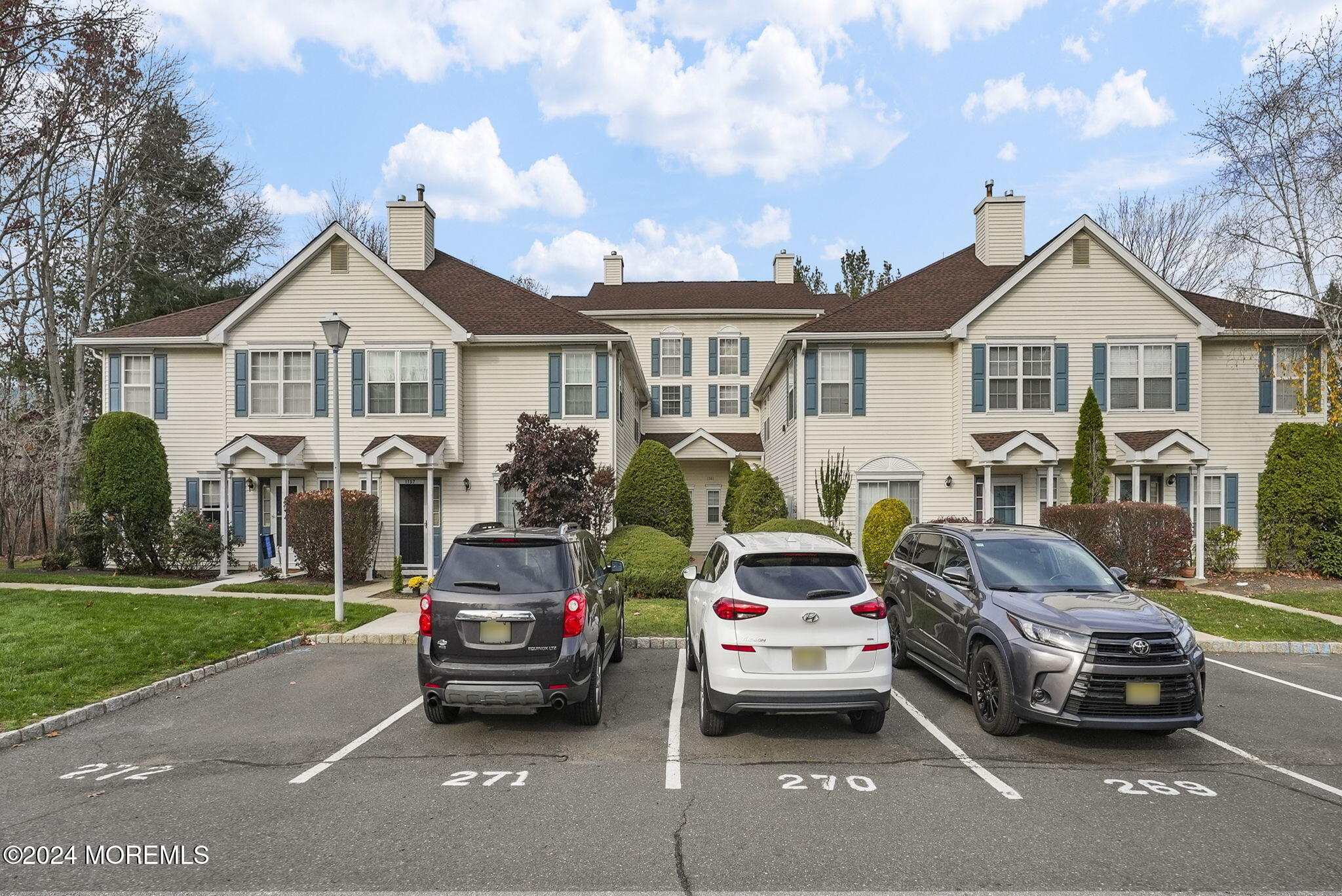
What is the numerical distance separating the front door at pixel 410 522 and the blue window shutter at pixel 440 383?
2023mm

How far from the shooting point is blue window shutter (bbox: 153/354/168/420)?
1941cm

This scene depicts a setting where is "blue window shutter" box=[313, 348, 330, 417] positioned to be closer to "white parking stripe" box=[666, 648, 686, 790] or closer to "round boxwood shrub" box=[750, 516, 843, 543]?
"round boxwood shrub" box=[750, 516, 843, 543]

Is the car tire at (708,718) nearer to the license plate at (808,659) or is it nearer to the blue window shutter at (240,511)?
the license plate at (808,659)

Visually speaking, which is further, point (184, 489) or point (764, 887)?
point (184, 489)

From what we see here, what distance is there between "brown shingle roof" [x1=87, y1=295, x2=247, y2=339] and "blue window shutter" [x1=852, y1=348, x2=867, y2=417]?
620 inches

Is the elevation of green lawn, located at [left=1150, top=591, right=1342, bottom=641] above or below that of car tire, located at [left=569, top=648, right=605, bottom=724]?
below

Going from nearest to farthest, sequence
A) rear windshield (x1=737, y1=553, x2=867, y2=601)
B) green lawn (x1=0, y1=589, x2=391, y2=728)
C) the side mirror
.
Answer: rear windshield (x1=737, y1=553, x2=867, y2=601)
the side mirror
green lawn (x1=0, y1=589, x2=391, y2=728)

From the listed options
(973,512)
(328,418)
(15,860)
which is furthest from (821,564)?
(328,418)

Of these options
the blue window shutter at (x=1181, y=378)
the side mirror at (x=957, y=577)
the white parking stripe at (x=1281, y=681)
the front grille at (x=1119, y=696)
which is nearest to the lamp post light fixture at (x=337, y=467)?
the side mirror at (x=957, y=577)

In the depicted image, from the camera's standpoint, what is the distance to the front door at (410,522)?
19.1 meters

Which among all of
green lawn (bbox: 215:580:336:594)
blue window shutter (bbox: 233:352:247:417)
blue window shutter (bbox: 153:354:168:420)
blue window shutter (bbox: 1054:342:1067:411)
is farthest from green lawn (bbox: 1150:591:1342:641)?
blue window shutter (bbox: 153:354:168:420)

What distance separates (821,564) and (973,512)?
13.9 meters

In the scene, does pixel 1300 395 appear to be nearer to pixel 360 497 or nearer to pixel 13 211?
pixel 360 497

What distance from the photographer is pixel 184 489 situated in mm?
19281
